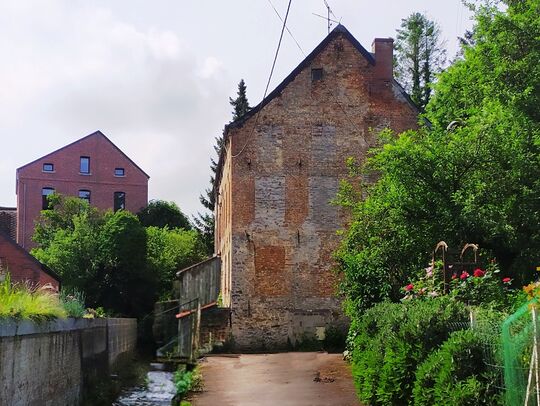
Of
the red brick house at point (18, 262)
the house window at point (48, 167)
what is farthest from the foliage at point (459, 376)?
the house window at point (48, 167)

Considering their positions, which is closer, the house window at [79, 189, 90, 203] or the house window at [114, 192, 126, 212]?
the house window at [79, 189, 90, 203]

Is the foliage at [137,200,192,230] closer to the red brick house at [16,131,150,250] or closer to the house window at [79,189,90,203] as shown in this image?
the red brick house at [16,131,150,250]

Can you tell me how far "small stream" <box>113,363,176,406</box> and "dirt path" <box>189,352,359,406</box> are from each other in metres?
1.54

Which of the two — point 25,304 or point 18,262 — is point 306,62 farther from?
point 25,304

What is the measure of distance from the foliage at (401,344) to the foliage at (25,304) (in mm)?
5983

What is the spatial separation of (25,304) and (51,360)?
2.47 m

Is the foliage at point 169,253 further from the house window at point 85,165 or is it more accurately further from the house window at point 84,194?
the house window at point 85,165

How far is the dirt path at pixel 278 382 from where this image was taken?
1273 centimetres

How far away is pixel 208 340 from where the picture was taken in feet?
76.5

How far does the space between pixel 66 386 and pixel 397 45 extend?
35.5 m

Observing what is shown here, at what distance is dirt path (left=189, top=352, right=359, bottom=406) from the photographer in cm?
1273

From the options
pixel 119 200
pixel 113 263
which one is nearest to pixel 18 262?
pixel 113 263

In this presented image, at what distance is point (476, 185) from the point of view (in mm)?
14375

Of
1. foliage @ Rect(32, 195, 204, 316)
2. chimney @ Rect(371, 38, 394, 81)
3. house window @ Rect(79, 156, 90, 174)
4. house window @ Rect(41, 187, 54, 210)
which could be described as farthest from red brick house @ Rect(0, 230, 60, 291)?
house window @ Rect(79, 156, 90, 174)
